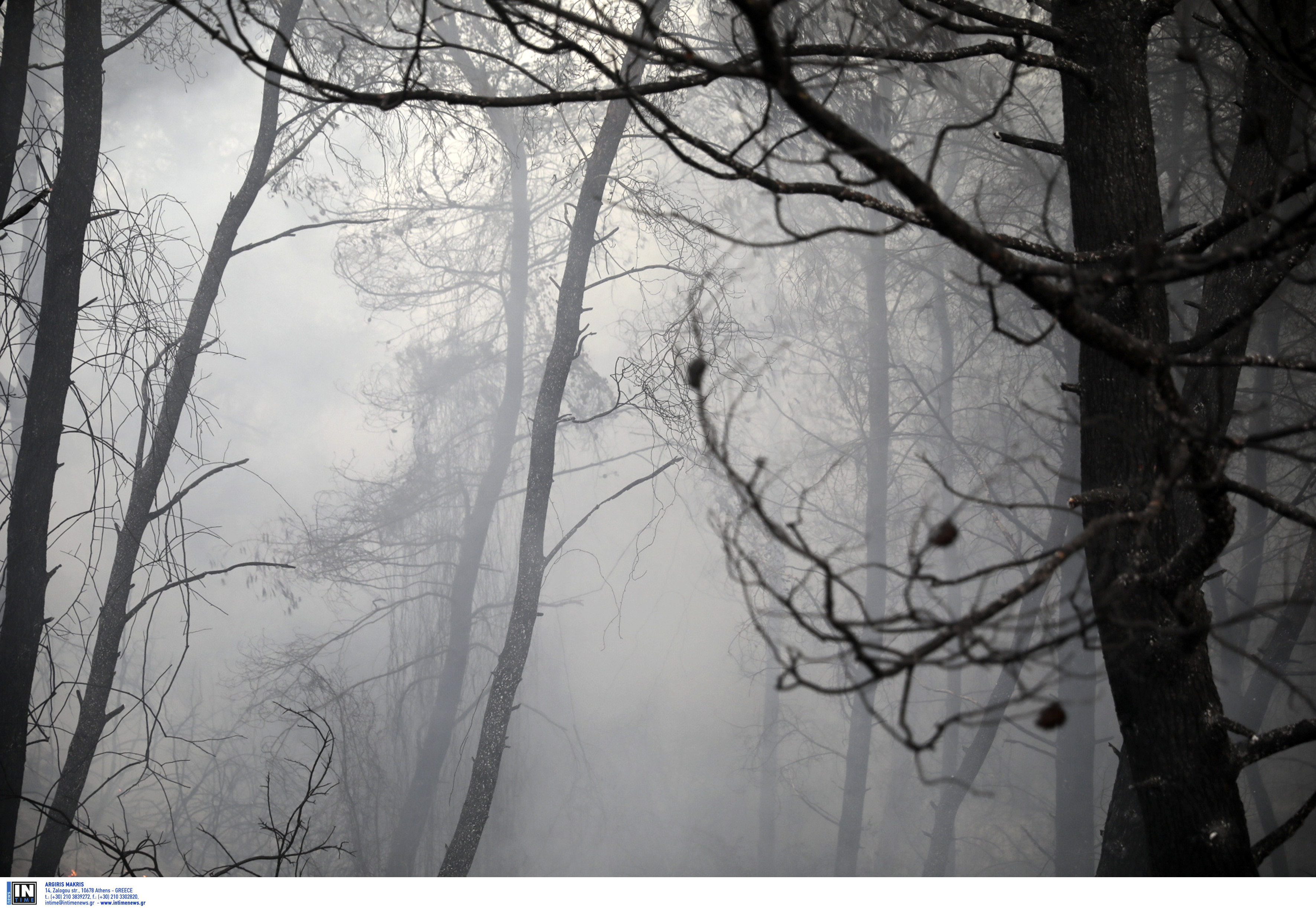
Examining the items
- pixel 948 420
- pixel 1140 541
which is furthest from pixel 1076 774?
pixel 1140 541

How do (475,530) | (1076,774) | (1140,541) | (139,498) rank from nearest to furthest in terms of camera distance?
1. (1140,541)
2. (139,498)
3. (475,530)
4. (1076,774)

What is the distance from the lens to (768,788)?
306cm

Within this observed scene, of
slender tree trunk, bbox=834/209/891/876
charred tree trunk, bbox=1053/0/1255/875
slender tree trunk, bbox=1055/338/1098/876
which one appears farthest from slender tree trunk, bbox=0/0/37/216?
slender tree trunk, bbox=1055/338/1098/876

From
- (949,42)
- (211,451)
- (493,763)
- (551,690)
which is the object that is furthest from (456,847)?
(949,42)

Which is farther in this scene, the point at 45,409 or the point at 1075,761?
the point at 1075,761

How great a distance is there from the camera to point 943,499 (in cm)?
411

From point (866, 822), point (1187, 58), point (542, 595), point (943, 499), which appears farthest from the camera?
point (943, 499)

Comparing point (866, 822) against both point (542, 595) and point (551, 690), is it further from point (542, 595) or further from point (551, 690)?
point (542, 595)

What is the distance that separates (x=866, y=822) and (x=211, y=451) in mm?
3102

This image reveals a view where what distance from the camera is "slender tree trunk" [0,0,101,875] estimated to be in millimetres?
1545

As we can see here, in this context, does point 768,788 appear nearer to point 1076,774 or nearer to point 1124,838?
point 1076,774
